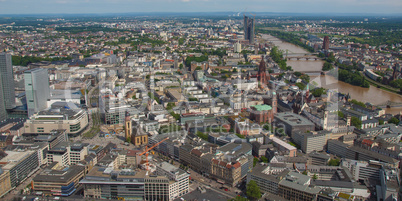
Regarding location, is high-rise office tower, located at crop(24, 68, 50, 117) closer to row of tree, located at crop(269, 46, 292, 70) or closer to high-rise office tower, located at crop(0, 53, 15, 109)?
high-rise office tower, located at crop(0, 53, 15, 109)

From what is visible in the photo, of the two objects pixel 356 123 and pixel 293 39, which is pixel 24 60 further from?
pixel 293 39

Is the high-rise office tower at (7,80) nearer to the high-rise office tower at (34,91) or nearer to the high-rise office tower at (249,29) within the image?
the high-rise office tower at (34,91)

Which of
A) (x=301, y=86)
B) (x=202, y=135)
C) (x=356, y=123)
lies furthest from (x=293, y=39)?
(x=202, y=135)

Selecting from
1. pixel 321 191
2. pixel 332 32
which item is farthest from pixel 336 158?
pixel 332 32

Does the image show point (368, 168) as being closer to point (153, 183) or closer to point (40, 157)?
point (153, 183)

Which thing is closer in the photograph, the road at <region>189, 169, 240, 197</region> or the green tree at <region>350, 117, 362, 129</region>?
the road at <region>189, 169, 240, 197</region>

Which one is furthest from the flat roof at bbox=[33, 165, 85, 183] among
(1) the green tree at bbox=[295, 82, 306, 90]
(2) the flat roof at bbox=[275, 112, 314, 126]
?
(1) the green tree at bbox=[295, 82, 306, 90]

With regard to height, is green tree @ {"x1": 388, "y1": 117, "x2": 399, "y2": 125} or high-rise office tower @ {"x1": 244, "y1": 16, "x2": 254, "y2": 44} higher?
high-rise office tower @ {"x1": 244, "y1": 16, "x2": 254, "y2": 44}

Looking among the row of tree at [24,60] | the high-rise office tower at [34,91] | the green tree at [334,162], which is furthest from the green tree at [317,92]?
the row of tree at [24,60]
